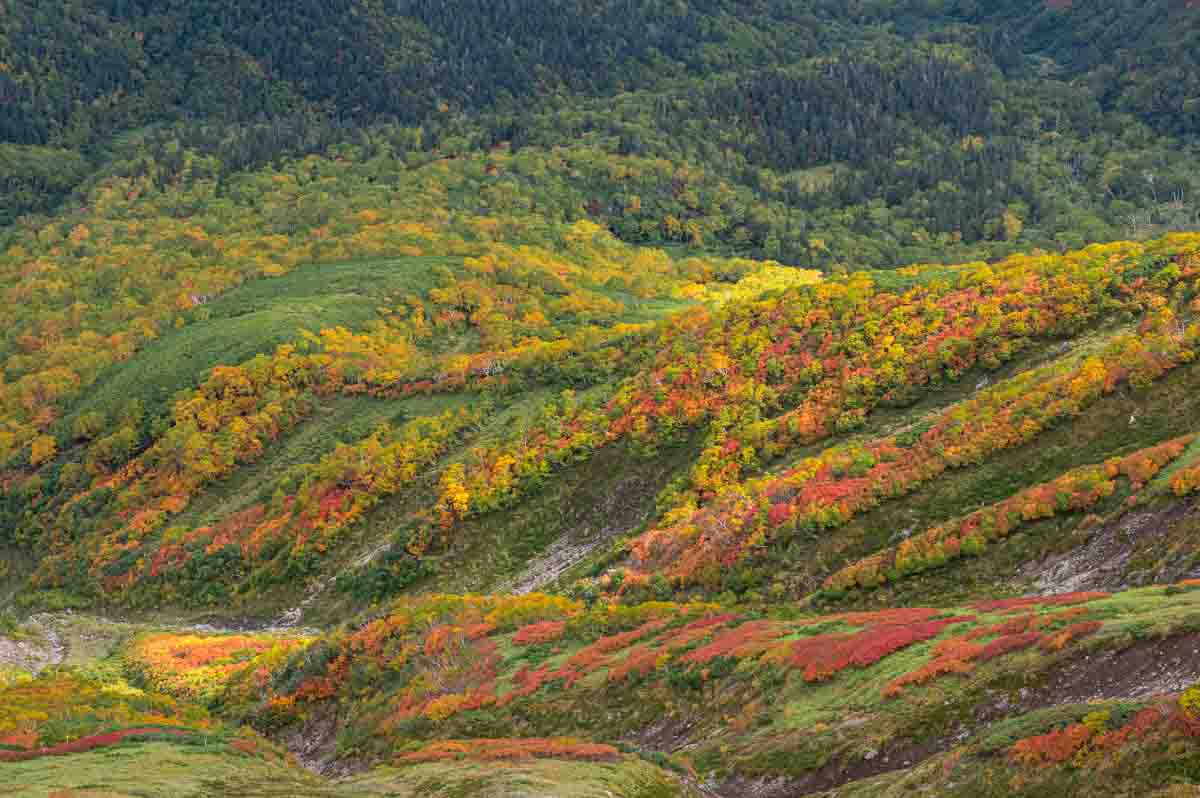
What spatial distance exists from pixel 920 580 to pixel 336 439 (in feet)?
297

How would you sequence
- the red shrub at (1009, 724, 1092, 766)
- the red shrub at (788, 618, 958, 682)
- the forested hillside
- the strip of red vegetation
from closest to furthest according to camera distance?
1. the red shrub at (1009, 724, 1092, 766)
2. the forested hillside
3. the red shrub at (788, 618, 958, 682)
4. the strip of red vegetation

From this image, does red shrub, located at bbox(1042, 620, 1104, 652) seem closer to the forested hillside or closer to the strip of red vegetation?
the forested hillside

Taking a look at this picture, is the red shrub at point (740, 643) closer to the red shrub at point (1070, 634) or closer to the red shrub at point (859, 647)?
the red shrub at point (859, 647)

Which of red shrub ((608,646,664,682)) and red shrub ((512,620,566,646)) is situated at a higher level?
red shrub ((608,646,664,682))

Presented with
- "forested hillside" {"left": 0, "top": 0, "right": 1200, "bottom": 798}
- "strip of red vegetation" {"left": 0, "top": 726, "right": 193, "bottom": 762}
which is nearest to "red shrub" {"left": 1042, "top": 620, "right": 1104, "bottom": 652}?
"forested hillside" {"left": 0, "top": 0, "right": 1200, "bottom": 798}

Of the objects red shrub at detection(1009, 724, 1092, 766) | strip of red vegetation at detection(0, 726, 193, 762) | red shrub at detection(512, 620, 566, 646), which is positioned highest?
red shrub at detection(1009, 724, 1092, 766)

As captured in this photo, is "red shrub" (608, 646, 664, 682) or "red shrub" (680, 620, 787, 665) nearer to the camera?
"red shrub" (680, 620, 787, 665)

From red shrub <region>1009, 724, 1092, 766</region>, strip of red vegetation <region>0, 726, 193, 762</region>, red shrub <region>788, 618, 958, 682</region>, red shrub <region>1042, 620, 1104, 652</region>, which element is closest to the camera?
red shrub <region>1009, 724, 1092, 766</region>

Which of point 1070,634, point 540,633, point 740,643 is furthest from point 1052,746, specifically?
point 540,633

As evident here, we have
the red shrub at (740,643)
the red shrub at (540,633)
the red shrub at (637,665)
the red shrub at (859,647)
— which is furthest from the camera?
the red shrub at (540,633)

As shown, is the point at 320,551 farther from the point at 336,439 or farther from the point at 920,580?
the point at 920,580

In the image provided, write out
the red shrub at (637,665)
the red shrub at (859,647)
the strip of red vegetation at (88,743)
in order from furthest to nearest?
1. the red shrub at (637,665)
2. the strip of red vegetation at (88,743)
3. the red shrub at (859,647)

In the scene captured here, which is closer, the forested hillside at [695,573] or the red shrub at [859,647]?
the forested hillside at [695,573]

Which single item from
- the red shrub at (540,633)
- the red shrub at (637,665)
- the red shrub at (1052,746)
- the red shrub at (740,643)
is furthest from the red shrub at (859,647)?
the red shrub at (540,633)
